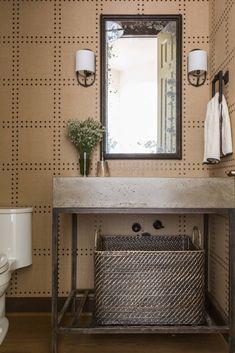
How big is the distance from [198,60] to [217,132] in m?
0.70

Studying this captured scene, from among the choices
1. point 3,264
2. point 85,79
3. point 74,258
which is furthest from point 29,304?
point 85,79

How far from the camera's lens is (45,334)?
2.24 meters

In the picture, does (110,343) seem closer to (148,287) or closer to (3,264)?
(148,287)

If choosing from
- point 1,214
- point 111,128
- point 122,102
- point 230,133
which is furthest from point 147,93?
point 1,214

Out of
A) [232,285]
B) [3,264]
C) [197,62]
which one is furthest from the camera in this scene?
[197,62]

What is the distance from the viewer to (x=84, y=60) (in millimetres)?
2504

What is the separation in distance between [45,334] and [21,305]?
47 centimetres

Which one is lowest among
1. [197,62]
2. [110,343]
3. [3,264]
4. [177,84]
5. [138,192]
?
[110,343]

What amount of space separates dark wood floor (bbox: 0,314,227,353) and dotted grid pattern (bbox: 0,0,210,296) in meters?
0.46

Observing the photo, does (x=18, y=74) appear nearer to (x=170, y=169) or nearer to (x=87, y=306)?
(x=170, y=169)

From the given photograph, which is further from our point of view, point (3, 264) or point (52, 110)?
point (52, 110)

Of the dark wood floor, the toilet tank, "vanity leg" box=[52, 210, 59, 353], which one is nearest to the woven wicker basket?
the dark wood floor

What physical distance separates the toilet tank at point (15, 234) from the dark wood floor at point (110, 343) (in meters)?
0.48

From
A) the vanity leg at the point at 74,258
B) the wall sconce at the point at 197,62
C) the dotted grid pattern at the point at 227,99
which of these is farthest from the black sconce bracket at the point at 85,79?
the vanity leg at the point at 74,258
